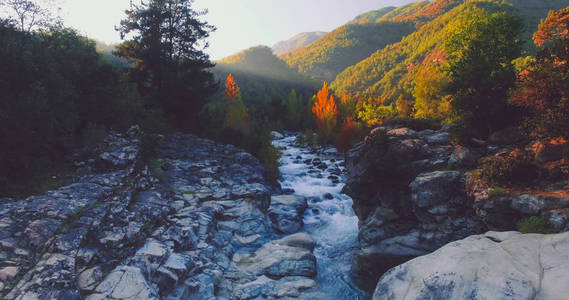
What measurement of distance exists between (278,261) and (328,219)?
32.2 ft

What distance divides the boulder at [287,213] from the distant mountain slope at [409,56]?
9412cm

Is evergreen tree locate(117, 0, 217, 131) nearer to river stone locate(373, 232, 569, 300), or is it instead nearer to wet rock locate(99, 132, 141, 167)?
wet rock locate(99, 132, 141, 167)

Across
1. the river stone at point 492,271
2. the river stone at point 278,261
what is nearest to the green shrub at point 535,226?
the river stone at point 492,271

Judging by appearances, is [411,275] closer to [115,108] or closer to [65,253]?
[65,253]

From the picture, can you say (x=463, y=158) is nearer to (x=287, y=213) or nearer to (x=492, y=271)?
(x=492, y=271)

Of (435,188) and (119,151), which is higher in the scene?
(119,151)

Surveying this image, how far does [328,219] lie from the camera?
24703 millimetres

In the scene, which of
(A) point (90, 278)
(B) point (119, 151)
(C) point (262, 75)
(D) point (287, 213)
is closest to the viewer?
(A) point (90, 278)

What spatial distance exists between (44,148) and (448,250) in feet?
69.2

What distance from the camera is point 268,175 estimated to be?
30375mm

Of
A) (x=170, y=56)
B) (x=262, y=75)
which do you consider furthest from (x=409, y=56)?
(x=170, y=56)

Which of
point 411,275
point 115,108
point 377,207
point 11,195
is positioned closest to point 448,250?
point 411,275

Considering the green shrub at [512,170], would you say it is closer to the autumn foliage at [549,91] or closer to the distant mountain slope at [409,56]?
the autumn foliage at [549,91]

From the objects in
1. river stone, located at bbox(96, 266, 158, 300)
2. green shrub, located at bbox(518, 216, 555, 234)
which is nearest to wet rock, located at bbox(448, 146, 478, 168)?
green shrub, located at bbox(518, 216, 555, 234)
